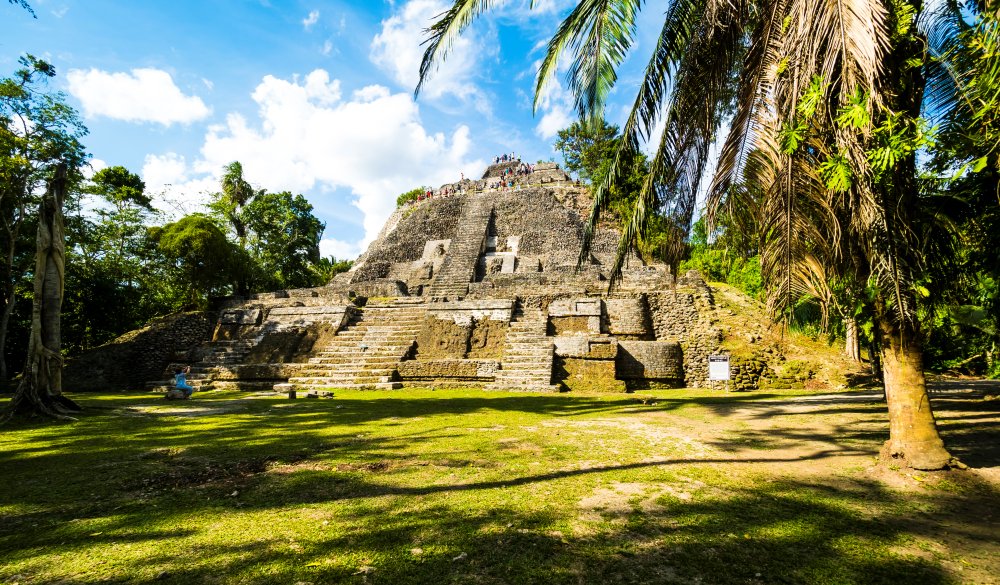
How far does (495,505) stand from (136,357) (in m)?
16.2

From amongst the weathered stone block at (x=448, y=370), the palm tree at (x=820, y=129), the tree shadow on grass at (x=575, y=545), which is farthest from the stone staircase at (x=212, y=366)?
the palm tree at (x=820, y=129)

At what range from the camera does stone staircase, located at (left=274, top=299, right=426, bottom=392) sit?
11.4 meters

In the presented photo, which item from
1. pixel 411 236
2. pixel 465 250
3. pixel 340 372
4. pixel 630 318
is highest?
pixel 411 236

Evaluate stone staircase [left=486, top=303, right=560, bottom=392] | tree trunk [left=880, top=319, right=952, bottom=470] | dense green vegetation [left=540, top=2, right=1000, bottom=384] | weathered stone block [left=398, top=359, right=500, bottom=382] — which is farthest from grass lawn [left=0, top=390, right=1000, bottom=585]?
weathered stone block [left=398, top=359, right=500, bottom=382]

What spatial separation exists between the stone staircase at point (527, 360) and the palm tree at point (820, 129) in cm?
707

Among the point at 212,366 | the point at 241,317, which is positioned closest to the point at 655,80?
the point at 212,366

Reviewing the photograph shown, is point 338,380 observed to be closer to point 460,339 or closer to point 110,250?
point 460,339

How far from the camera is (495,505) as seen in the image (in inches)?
110

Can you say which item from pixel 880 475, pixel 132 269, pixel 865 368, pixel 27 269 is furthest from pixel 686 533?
pixel 132 269

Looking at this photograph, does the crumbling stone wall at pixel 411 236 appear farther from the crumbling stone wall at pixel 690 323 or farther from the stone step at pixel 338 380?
the crumbling stone wall at pixel 690 323

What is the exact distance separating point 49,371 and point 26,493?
493 centimetres

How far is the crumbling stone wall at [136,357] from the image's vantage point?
1312cm

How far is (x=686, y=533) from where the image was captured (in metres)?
2.38

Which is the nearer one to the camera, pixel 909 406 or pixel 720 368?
pixel 909 406
